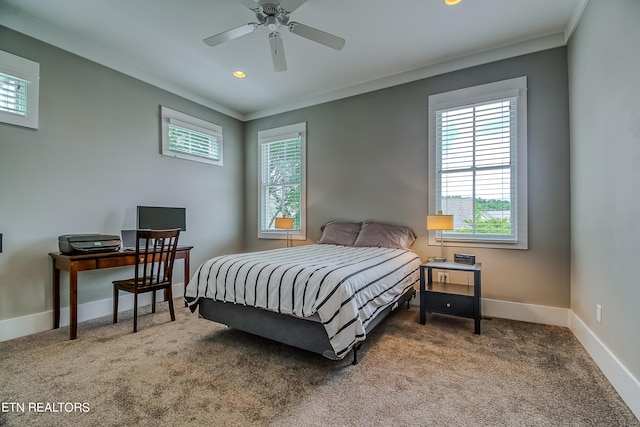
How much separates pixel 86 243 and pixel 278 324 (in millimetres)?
2075

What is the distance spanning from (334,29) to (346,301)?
102 inches

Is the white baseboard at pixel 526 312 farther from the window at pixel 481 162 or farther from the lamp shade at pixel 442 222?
the lamp shade at pixel 442 222

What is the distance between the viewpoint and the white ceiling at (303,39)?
102 inches

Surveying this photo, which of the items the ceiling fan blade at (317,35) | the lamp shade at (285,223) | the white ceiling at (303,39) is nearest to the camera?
the ceiling fan blade at (317,35)

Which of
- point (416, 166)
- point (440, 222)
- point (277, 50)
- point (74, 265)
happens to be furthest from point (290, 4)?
point (74, 265)

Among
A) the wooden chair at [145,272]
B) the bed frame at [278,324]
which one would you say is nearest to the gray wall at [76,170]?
the wooden chair at [145,272]

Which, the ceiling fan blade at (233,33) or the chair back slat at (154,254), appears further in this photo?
the chair back slat at (154,254)

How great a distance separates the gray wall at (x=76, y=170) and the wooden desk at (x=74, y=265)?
0.39 ft

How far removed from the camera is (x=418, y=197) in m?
3.67

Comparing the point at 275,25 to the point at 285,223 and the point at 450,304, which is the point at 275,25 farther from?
the point at 450,304

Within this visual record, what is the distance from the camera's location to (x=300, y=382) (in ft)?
6.26

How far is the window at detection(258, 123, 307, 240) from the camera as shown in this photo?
4660 mm

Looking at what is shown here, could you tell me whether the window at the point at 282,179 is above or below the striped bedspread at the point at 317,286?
above

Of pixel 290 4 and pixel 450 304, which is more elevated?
pixel 290 4
